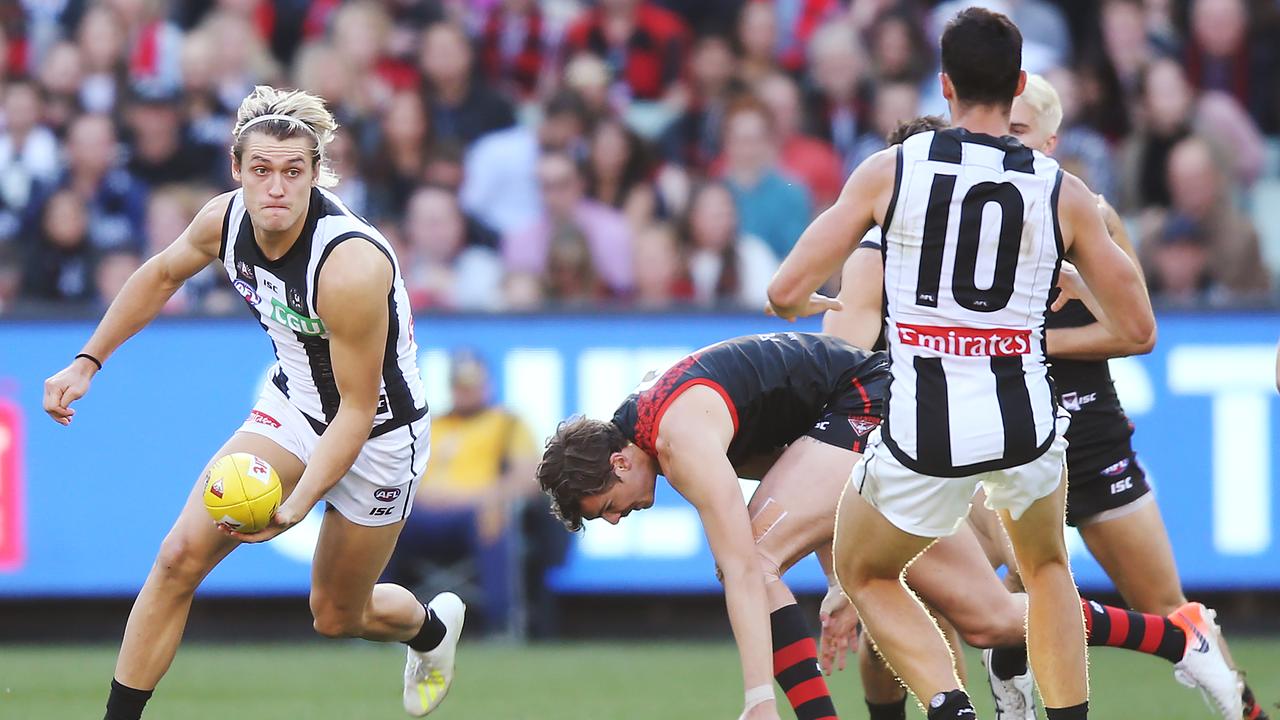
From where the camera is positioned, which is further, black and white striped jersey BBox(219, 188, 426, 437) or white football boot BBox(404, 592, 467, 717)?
white football boot BBox(404, 592, 467, 717)

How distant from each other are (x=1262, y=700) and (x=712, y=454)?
11.1 ft

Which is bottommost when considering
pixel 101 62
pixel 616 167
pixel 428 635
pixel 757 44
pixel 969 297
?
pixel 428 635

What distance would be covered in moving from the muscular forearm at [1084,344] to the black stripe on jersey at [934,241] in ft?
5.30

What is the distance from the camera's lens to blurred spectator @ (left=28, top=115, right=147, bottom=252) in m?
11.1

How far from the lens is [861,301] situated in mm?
6250

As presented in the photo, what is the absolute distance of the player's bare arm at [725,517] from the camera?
4.89 metres

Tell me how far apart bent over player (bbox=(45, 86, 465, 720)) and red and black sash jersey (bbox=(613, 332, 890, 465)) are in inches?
34.9

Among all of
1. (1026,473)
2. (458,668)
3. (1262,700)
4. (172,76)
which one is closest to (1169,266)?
(1262,700)

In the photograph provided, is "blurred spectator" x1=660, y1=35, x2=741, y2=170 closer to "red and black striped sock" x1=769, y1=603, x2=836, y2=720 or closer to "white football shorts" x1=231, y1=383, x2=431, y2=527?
"white football shorts" x1=231, y1=383, x2=431, y2=527

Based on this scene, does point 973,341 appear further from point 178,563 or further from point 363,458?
point 178,563

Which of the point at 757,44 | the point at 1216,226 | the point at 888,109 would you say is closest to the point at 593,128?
the point at 757,44

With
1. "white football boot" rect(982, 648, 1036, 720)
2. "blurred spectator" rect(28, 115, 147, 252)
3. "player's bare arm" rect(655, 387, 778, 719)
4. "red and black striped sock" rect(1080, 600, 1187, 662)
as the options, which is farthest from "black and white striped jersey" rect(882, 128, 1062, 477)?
"blurred spectator" rect(28, 115, 147, 252)

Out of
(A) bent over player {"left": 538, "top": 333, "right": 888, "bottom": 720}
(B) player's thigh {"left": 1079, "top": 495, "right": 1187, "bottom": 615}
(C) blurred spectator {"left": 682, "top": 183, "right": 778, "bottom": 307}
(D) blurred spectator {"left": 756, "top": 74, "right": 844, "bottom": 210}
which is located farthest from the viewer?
(D) blurred spectator {"left": 756, "top": 74, "right": 844, "bottom": 210}

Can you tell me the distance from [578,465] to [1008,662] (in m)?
1.72
